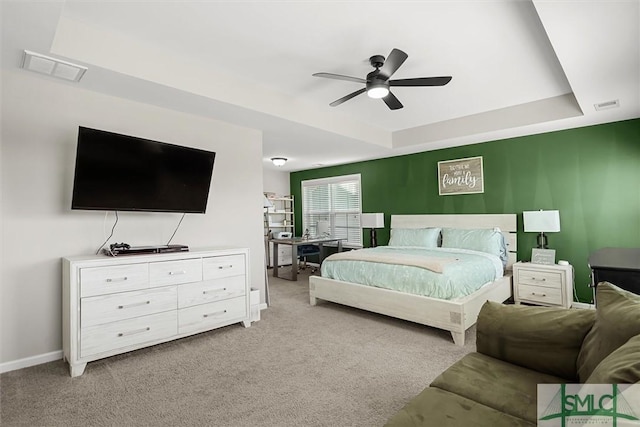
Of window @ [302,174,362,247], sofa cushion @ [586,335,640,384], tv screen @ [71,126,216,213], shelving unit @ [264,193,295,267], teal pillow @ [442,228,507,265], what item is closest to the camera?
sofa cushion @ [586,335,640,384]

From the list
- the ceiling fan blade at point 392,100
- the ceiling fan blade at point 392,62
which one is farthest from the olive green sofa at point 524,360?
the ceiling fan blade at point 392,100

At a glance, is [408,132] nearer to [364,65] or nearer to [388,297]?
[364,65]

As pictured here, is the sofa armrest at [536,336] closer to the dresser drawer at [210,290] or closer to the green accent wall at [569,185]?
the dresser drawer at [210,290]

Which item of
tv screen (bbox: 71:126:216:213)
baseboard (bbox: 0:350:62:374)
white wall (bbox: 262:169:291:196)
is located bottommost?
baseboard (bbox: 0:350:62:374)

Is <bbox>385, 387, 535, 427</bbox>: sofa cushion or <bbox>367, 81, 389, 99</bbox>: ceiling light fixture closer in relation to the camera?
<bbox>385, 387, 535, 427</bbox>: sofa cushion

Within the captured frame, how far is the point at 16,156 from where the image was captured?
2.59m

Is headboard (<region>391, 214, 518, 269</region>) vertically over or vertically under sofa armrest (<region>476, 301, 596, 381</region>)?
over

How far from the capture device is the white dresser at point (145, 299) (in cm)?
249

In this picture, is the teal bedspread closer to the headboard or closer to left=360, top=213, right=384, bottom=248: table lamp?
the headboard

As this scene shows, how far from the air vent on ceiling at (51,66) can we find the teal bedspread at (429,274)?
3189mm

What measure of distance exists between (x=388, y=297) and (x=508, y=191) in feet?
8.60

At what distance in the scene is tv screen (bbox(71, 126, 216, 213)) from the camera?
2.65 meters

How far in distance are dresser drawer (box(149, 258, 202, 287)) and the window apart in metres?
4.19

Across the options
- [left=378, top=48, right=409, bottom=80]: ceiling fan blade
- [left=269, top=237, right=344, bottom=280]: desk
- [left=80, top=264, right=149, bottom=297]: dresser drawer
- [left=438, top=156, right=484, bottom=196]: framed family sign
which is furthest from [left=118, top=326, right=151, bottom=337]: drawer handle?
[left=438, top=156, right=484, bottom=196]: framed family sign
